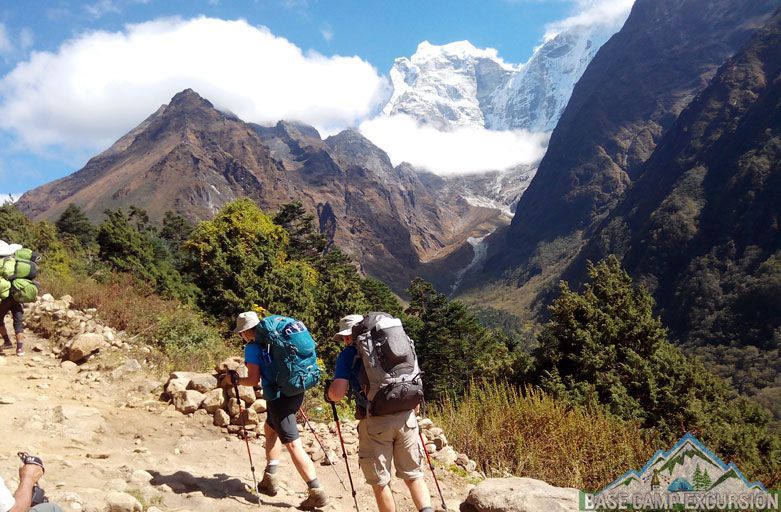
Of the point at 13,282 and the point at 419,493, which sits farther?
the point at 13,282

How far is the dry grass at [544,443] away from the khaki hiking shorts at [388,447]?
240 cm

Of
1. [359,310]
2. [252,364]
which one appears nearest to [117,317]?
[252,364]

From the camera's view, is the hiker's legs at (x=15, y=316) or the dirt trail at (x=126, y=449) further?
the hiker's legs at (x=15, y=316)

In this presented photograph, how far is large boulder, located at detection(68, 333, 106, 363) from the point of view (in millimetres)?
8969

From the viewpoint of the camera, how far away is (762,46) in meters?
148

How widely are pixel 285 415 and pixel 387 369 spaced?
55.6 inches

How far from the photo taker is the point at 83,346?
8984mm

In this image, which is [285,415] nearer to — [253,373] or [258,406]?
[253,373]

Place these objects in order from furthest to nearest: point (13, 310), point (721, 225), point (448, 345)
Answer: point (721, 225)
point (448, 345)
point (13, 310)

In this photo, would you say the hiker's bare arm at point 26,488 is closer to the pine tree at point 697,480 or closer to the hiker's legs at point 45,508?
the hiker's legs at point 45,508

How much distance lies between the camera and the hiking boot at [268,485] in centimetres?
557

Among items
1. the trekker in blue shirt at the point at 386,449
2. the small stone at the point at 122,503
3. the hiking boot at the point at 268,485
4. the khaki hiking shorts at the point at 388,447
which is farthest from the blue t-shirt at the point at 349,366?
the small stone at the point at 122,503

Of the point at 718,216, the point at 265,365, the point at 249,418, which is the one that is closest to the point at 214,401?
the point at 249,418

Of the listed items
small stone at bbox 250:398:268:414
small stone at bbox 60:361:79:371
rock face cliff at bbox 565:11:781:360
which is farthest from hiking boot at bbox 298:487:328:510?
rock face cliff at bbox 565:11:781:360
